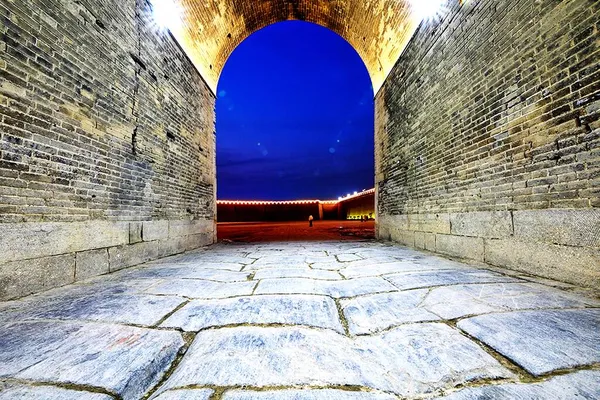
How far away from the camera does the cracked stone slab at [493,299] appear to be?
5.98 ft

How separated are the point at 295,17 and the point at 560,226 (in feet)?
30.0

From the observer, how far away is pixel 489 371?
1.13m

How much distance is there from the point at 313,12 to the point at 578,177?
841 centimetres

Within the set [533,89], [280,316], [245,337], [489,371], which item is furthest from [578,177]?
[245,337]

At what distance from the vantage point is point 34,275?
2539mm

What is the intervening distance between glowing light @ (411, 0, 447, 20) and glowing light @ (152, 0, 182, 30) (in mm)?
5023

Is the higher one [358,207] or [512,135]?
[512,135]

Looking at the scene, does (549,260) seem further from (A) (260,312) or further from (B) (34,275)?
(B) (34,275)

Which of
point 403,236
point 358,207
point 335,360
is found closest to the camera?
point 335,360

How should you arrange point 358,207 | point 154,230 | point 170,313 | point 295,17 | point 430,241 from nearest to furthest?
point 170,313 → point 154,230 → point 430,241 → point 295,17 → point 358,207

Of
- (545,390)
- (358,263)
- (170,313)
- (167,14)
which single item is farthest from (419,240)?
(167,14)

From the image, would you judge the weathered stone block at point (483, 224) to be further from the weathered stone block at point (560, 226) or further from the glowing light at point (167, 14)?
the glowing light at point (167, 14)

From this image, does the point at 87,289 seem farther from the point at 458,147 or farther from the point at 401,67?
the point at 401,67

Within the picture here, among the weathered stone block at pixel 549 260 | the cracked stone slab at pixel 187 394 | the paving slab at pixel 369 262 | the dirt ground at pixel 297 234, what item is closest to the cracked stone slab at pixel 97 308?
the cracked stone slab at pixel 187 394
